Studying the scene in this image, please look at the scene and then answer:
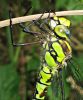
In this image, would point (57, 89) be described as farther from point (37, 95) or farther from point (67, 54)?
point (67, 54)

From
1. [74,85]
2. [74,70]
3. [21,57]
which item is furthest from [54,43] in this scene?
[21,57]

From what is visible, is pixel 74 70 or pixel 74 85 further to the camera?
pixel 74 85

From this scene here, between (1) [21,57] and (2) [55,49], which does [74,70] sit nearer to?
(2) [55,49]

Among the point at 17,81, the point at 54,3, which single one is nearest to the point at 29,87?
the point at 17,81

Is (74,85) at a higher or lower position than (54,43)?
lower

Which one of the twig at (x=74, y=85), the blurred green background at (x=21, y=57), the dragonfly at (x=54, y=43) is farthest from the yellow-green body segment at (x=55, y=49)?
the blurred green background at (x=21, y=57)

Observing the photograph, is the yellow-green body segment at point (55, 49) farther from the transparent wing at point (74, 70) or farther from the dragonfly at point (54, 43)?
the transparent wing at point (74, 70)
